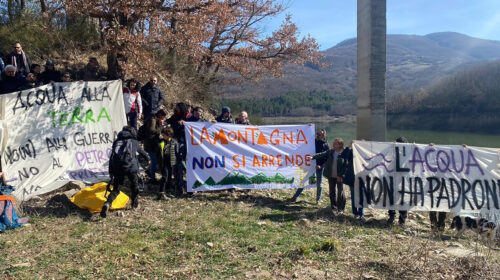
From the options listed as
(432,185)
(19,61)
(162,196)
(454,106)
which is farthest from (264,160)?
(454,106)

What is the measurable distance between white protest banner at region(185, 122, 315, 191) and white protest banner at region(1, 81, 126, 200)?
6.14 ft

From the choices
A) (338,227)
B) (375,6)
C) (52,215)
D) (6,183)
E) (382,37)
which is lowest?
(338,227)

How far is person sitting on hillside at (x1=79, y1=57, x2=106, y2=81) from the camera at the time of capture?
949 centimetres

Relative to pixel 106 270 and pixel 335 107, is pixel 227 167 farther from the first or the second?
pixel 335 107

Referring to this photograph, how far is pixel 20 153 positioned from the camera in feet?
23.1

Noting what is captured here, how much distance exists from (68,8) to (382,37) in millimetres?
8914

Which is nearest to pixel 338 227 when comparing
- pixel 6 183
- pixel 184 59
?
pixel 6 183

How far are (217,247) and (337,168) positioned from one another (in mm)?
3139

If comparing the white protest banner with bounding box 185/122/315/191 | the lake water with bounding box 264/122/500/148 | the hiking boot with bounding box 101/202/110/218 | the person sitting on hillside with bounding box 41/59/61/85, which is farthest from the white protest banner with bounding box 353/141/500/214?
the lake water with bounding box 264/122/500/148

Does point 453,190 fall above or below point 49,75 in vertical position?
below

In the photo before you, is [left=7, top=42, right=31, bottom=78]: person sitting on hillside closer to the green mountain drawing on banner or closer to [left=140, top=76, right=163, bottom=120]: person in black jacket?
[left=140, top=76, right=163, bottom=120]: person in black jacket

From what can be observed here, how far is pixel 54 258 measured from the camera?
15.5 feet

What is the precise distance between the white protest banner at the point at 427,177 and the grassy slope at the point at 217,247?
1.99 feet

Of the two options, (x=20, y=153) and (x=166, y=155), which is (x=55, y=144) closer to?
(x=20, y=153)
